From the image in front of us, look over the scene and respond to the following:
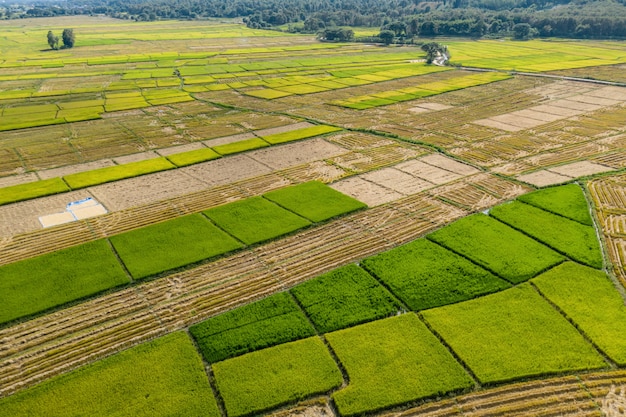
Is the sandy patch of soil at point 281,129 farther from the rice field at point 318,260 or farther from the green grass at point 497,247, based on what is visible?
the green grass at point 497,247

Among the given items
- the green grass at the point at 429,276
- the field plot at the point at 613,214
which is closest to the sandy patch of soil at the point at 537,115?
the field plot at the point at 613,214

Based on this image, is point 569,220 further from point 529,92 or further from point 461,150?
point 529,92

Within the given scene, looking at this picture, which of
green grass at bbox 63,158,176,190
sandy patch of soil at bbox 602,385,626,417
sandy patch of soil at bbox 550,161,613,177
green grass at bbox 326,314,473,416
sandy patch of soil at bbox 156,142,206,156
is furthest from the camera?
sandy patch of soil at bbox 156,142,206,156

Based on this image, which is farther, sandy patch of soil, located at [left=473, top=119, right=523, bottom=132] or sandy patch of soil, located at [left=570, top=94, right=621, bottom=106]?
sandy patch of soil, located at [left=570, top=94, right=621, bottom=106]

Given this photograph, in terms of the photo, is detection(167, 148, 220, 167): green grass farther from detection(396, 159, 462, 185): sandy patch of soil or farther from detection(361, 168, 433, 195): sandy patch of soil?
detection(396, 159, 462, 185): sandy patch of soil

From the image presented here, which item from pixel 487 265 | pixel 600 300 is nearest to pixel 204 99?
pixel 487 265

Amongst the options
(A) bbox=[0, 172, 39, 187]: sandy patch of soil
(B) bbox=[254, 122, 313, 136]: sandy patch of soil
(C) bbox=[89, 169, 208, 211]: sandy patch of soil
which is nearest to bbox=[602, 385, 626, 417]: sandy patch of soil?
(C) bbox=[89, 169, 208, 211]: sandy patch of soil
